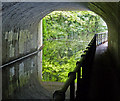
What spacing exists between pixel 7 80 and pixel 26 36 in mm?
5854

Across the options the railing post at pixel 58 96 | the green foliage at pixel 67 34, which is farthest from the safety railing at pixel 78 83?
the green foliage at pixel 67 34

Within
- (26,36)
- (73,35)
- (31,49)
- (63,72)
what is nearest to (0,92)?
(26,36)

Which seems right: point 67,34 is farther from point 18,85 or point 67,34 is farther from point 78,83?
point 78,83

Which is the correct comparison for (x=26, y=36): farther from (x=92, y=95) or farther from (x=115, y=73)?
(x=92, y=95)

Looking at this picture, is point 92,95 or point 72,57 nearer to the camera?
point 92,95

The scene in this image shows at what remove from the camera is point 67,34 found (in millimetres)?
24953

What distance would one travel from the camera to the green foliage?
22078mm

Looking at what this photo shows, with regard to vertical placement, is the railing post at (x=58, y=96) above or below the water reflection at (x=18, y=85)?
above

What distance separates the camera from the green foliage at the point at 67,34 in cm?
2208

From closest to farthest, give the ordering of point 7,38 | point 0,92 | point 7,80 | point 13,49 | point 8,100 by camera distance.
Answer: point 8,100
point 0,92
point 7,80
point 7,38
point 13,49

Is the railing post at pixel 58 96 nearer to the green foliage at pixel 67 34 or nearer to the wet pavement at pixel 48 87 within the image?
the wet pavement at pixel 48 87

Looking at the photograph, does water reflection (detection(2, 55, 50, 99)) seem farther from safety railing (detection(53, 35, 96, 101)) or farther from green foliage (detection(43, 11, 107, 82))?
green foliage (detection(43, 11, 107, 82))

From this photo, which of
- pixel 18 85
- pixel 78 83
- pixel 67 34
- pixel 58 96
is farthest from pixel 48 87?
pixel 67 34

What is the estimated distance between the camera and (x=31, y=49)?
15.6m
